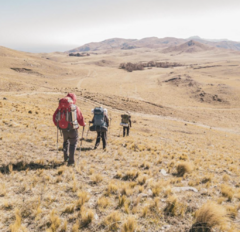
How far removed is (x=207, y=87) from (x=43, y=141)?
7636cm

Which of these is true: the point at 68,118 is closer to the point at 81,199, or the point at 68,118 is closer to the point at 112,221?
the point at 81,199

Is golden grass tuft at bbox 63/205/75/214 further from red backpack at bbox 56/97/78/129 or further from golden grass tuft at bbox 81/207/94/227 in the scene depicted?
red backpack at bbox 56/97/78/129

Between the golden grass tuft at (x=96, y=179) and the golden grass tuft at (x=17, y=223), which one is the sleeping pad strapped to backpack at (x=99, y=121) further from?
the golden grass tuft at (x=17, y=223)

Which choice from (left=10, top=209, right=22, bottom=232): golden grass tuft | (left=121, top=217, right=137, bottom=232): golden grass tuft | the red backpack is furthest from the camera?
the red backpack

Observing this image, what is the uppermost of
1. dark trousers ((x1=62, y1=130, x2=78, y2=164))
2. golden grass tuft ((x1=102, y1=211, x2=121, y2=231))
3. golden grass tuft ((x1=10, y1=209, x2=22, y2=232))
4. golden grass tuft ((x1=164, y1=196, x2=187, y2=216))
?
dark trousers ((x1=62, y1=130, x2=78, y2=164))

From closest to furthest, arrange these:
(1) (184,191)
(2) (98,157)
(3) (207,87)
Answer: (1) (184,191) → (2) (98,157) → (3) (207,87)

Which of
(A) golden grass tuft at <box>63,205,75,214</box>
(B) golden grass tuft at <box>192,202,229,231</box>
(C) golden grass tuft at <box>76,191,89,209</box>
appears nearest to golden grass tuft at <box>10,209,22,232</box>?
(A) golden grass tuft at <box>63,205,75,214</box>

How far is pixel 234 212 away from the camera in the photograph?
4.73 m

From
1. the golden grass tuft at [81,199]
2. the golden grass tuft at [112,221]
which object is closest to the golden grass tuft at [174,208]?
the golden grass tuft at [112,221]

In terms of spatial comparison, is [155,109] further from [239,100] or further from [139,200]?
[139,200]

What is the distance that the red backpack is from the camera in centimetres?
623

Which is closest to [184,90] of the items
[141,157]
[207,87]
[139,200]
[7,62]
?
[207,87]

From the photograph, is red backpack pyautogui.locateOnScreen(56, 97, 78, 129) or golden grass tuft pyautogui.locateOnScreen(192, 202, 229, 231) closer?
golden grass tuft pyautogui.locateOnScreen(192, 202, 229, 231)

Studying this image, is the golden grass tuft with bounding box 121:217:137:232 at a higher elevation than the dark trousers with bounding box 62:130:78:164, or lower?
lower
